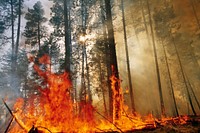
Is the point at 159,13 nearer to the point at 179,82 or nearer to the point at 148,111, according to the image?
the point at 179,82

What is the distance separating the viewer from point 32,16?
2758 cm

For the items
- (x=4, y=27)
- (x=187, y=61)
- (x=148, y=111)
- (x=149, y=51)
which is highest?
(x=4, y=27)

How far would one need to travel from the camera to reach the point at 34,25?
2736 cm

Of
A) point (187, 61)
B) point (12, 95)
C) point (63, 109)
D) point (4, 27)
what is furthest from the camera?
point (187, 61)

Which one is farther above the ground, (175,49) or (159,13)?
(159,13)

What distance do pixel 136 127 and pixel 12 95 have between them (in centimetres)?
1702

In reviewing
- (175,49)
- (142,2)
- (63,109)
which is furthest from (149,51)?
(63,109)

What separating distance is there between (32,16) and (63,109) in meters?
22.5

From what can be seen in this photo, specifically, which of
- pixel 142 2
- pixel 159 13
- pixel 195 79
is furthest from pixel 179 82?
pixel 142 2

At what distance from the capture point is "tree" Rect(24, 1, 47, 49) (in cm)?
2671

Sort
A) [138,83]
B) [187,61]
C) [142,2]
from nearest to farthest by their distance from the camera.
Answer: [142,2], [187,61], [138,83]

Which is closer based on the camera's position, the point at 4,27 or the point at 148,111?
the point at 4,27

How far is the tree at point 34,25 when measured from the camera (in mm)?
26712

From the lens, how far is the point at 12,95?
20.0 meters
